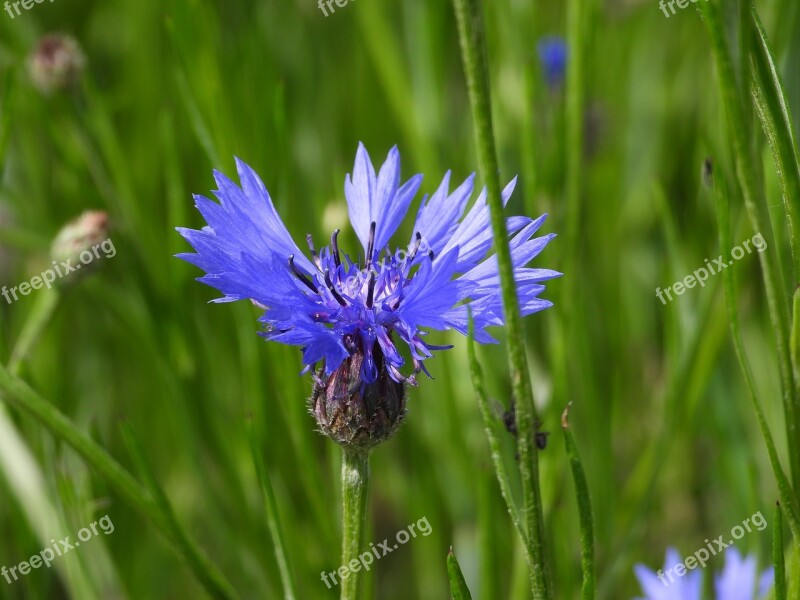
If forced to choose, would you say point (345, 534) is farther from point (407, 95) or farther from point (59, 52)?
point (407, 95)

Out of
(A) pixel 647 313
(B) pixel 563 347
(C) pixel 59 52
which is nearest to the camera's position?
(B) pixel 563 347

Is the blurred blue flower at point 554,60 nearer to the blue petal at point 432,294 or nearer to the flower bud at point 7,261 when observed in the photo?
the flower bud at point 7,261

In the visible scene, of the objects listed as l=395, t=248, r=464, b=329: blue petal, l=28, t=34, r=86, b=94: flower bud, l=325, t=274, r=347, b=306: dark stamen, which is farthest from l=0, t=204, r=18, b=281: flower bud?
l=395, t=248, r=464, b=329: blue petal

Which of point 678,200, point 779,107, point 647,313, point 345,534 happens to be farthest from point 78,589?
point 678,200

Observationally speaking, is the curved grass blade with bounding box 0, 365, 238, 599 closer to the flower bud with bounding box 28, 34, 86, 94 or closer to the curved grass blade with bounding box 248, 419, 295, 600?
the curved grass blade with bounding box 248, 419, 295, 600

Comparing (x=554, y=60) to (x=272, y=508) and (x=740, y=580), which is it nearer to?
(x=740, y=580)

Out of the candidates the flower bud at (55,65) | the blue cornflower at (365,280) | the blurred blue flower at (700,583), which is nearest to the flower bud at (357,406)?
the blue cornflower at (365,280)

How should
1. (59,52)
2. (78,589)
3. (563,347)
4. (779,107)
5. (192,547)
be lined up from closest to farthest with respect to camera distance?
1. (779,107)
2. (192,547)
3. (78,589)
4. (563,347)
5. (59,52)
